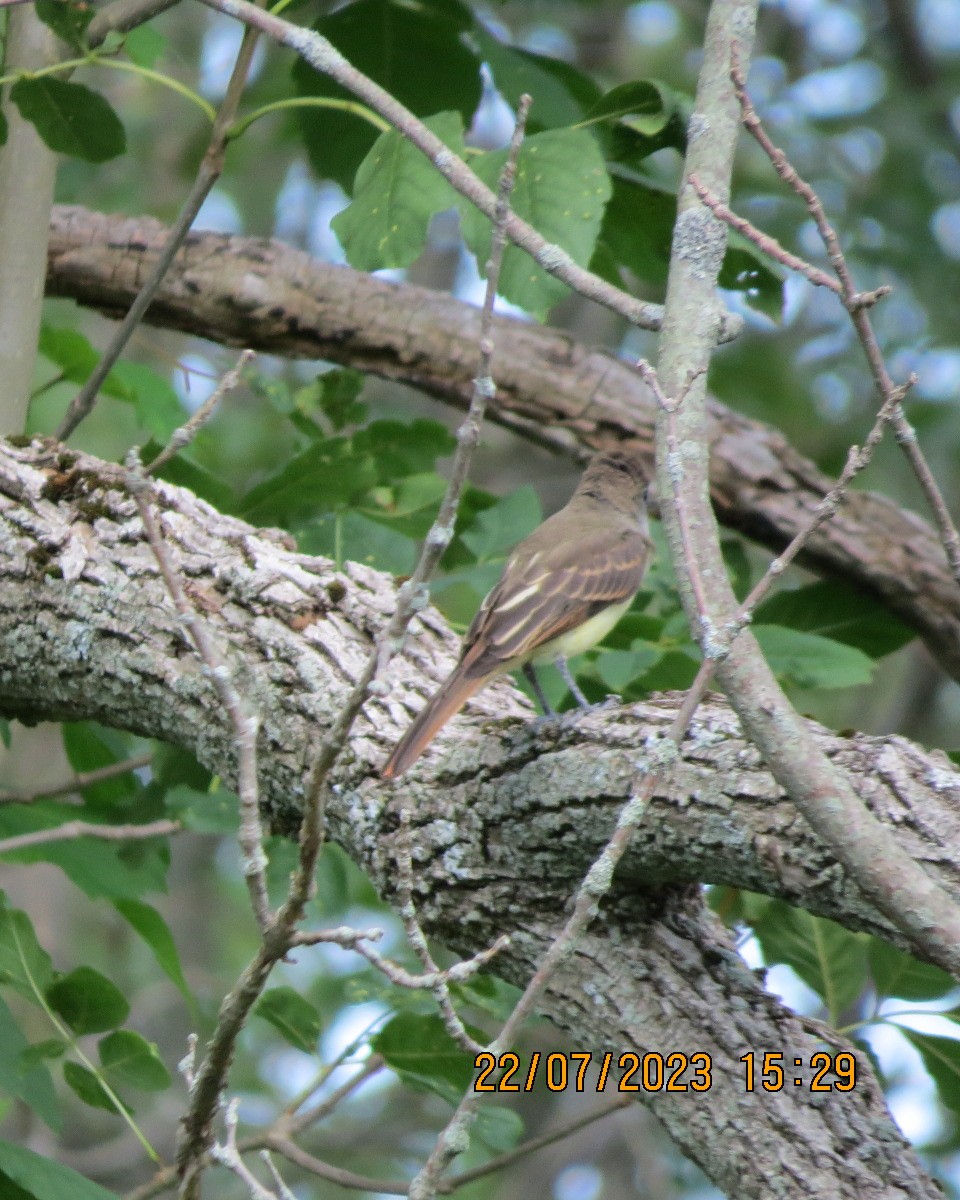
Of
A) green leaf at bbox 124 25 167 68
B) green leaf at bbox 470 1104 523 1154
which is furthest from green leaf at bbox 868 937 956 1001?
green leaf at bbox 124 25 167 68

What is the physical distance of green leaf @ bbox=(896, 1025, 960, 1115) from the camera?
3709 mm

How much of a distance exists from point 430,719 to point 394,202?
1.37 metres

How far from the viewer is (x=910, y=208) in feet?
28.2

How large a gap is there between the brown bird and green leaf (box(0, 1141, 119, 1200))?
1.14 metres

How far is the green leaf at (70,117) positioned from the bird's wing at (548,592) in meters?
1.83

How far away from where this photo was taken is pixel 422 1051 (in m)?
3.95

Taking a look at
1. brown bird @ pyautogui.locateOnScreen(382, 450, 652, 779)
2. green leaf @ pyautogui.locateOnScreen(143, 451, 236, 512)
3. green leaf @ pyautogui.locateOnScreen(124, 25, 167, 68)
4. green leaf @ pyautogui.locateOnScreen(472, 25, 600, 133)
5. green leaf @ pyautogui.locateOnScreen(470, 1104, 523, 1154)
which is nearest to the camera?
brown bird @ pyautogui.locateOnScreen(382, 450, 652, 779)

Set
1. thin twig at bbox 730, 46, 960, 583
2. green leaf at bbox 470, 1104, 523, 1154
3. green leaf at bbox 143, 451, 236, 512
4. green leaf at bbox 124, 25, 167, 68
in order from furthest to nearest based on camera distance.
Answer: green leaf at bbox 124, 25, 167, 68
green leaf at bbox 143, 451, 236, 512
green leaf at bbox 470, 1104, 523, 1154
thin twig at bbox 730, 46, 960, 583

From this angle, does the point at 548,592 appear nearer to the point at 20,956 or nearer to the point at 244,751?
the point at 20,956

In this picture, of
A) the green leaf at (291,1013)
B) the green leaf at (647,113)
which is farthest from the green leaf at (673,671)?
the green leaf at (647,113)

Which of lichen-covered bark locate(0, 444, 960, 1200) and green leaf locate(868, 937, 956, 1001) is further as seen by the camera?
green leaf locate(868, 937, 956, 1001)

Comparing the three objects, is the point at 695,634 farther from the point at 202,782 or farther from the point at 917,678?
the point at 917,678

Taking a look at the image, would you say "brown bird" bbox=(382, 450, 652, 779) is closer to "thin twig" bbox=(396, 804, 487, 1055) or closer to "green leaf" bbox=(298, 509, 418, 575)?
"thin twig" bbox=(396, 804, 487, 1055)

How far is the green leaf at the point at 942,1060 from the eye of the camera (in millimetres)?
3709
